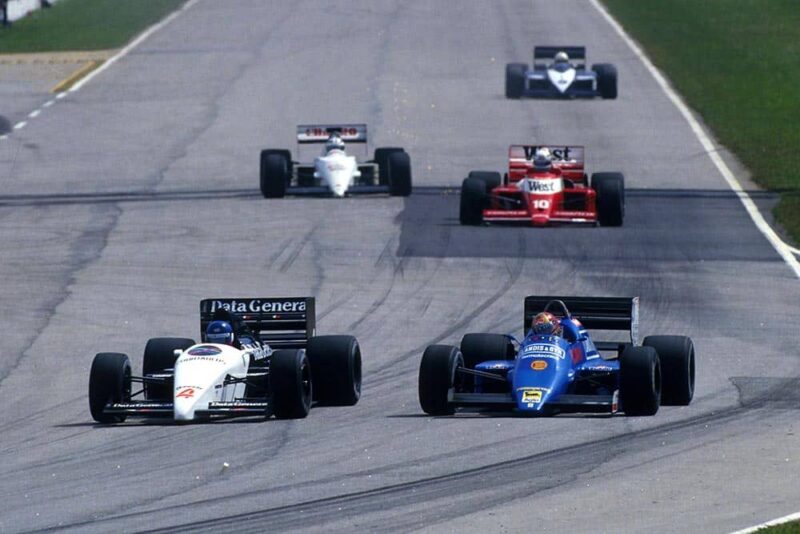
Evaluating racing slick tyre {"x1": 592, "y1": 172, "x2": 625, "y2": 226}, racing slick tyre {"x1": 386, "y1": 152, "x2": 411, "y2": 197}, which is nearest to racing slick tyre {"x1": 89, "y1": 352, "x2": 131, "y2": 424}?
racing slick tyre {"x1": 592, "y1": 172, "x2": 625, "y2": 226}

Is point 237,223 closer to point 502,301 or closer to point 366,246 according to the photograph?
point 366,246

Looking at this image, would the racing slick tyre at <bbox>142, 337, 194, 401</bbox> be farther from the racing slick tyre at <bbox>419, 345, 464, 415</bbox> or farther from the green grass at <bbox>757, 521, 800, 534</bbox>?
the green grass at <bbox>757, 521, 800, 534</bbox>

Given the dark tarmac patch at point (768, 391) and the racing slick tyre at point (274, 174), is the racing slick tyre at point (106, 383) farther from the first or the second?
the racing slick tyre at point (274, 174)

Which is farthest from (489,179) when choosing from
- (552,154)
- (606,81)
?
(606,81)

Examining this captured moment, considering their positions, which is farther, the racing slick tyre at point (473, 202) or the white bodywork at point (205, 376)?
the racing slick tyre at point (473, 202)

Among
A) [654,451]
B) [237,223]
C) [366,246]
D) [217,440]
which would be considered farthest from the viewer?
[237,223]

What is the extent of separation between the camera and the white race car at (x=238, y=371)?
1844 centimetres

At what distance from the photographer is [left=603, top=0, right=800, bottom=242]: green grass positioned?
134 feet

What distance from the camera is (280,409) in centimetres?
1858

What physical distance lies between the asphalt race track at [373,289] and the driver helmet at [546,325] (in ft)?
3.95

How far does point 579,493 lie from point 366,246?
16.4m

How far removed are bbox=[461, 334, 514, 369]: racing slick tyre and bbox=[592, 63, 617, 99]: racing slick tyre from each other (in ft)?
104

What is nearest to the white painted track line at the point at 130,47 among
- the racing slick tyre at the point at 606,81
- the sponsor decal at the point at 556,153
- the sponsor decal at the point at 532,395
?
the racing slick tyre at the point at 606,81

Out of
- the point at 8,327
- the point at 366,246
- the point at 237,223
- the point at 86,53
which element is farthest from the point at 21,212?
the point at 86,53
